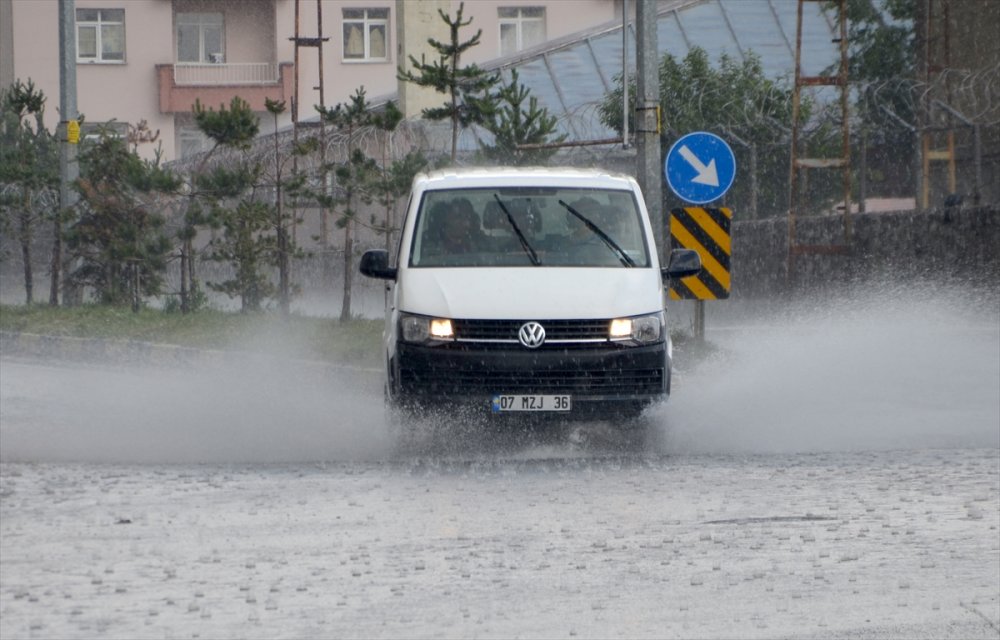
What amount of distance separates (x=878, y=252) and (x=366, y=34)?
1221 inches

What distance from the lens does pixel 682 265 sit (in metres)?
11.6

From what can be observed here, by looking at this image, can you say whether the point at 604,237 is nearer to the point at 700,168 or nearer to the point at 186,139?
the point at 700,168

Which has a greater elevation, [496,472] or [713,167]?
[713,167]

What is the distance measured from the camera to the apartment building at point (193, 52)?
4888 centimetres

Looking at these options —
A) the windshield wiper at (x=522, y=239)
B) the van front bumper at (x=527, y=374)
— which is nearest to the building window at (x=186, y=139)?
the windshield wiper at (x=522, y=239)

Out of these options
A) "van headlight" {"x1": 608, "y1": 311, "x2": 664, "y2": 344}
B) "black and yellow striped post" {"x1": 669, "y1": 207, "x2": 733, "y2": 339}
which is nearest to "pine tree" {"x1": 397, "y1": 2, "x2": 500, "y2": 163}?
"black and yellow striped post" {"x1": 669, "y1": 207, "x2": 733, "y2": 339}

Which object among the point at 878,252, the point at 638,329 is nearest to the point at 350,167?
the point at 878,252

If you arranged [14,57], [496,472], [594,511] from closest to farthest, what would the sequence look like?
[594,511]
[496,472]
[14,57]

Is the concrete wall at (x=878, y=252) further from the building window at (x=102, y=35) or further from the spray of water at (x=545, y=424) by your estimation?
the building window at (x=102, y=35)

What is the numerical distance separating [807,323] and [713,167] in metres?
6.07

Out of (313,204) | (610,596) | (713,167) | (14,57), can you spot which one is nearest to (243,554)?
(610,596)

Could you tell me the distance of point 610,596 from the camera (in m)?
6.62

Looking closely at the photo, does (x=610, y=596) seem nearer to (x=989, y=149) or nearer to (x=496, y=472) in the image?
(x=496, y=472)

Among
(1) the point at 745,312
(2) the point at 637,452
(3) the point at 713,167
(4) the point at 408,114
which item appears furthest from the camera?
(4) the point at 408,114
